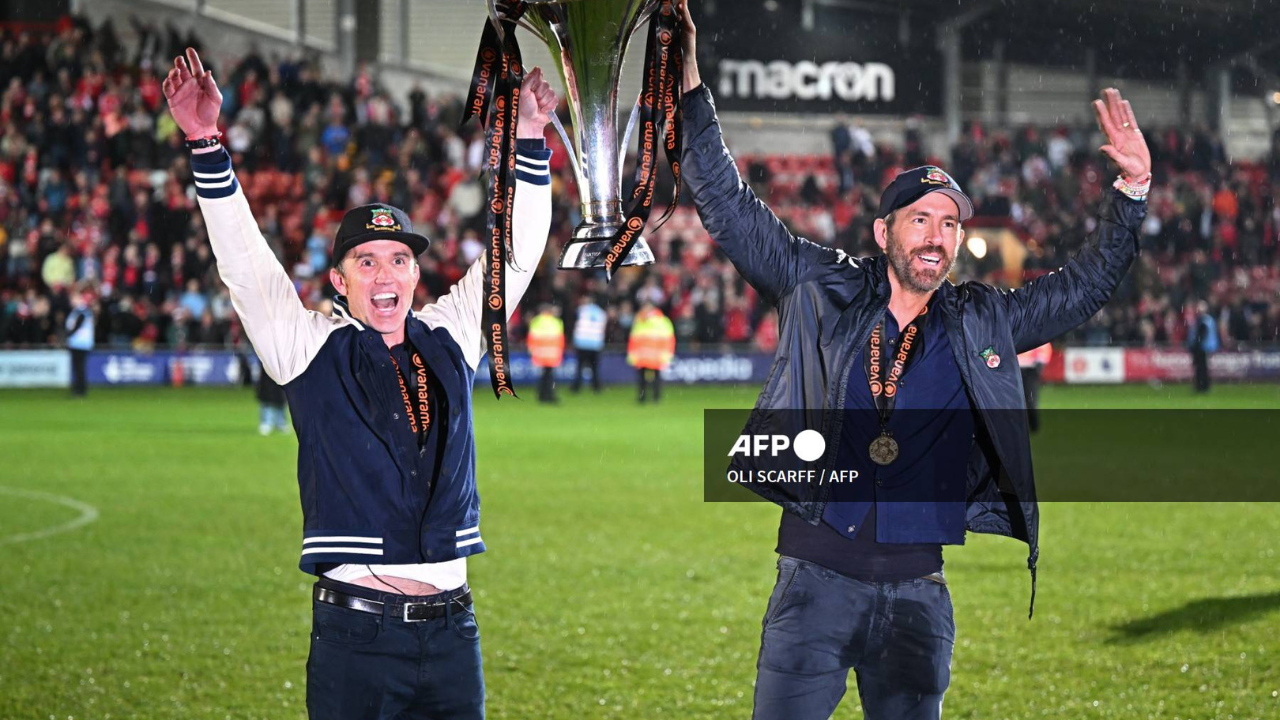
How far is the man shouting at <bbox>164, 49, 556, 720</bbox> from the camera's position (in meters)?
4.15

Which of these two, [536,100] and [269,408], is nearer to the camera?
[536,100]

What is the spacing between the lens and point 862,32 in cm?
3769

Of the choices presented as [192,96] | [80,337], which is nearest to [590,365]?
[80,337]

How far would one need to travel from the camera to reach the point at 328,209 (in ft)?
101

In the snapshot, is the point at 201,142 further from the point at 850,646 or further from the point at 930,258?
the point at 850,646

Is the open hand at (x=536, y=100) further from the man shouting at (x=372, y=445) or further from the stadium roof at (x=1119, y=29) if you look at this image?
the stadium roof at (x=1119, y=29)

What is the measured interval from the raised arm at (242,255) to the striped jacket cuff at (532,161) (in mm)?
735

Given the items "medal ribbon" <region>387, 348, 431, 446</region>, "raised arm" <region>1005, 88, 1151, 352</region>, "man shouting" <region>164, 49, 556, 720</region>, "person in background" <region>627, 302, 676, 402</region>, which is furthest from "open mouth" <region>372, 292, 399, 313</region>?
"person in background" <region>627, 302, 676, 402</region>

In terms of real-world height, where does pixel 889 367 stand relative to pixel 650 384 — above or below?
above

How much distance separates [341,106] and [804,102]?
11997 mm

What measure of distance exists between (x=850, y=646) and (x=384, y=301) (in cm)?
170

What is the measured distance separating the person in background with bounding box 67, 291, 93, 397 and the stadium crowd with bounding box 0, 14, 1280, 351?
2.68 feet

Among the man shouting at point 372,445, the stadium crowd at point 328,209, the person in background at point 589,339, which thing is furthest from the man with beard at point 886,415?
the stadium crowd at point 328,209

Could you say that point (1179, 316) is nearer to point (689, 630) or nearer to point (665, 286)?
point (665, 286)
